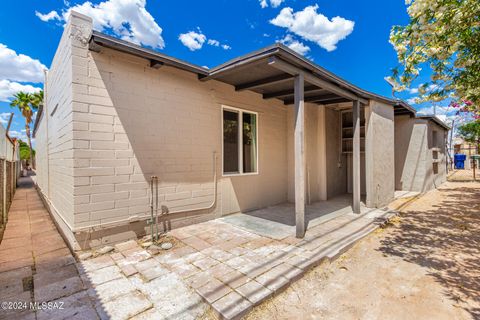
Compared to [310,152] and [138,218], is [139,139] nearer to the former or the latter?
[138,218]

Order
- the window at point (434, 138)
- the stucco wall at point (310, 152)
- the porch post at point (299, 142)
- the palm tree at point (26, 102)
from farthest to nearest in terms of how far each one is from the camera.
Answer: the palm tree at point (26, 102) → the window at point (434, 138) → the stucco wall at point (310, 152) → the porch post at point (299, 142)

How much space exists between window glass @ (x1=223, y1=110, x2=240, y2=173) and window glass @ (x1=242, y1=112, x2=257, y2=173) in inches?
9.4

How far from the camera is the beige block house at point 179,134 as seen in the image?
3.07 metres

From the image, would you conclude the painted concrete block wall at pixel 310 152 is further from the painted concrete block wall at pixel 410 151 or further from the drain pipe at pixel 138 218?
the painted concrete block wall at pixel 410 151

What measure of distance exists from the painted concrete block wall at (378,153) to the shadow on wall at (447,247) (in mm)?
741

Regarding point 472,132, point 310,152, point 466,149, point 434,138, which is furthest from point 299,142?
point 466,149

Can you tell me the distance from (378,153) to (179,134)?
4.96 meters

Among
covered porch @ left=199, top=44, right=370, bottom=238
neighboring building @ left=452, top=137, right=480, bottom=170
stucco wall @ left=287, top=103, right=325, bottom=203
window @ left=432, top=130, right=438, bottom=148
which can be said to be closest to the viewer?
covered porch @ left=199, top=44, right=370, bottom=238

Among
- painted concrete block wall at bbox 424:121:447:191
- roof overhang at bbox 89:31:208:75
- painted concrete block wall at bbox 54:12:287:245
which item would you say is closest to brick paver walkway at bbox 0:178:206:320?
painted concrete block wall at bbox 54:12:287:245

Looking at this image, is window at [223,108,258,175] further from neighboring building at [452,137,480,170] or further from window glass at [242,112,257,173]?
neighboring building at [452,137,480,170]

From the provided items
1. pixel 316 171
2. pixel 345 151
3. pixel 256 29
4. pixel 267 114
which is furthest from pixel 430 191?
pixel 256 29

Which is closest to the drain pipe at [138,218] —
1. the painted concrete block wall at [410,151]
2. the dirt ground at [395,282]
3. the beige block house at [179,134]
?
the beige block house at [179,134]

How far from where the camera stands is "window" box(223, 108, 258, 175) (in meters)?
4.95

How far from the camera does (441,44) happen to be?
3.58 metres
